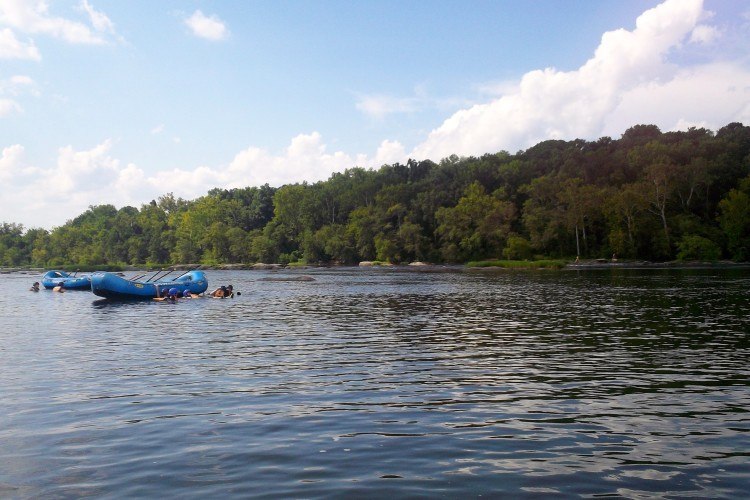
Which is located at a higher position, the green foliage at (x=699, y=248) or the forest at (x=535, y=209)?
the forest at (x=535, y=209)

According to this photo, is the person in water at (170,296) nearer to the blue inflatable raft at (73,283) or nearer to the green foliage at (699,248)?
the blue inflatable raft at (73,283)

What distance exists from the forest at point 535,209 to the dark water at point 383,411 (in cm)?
8605

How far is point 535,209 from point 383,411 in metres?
111

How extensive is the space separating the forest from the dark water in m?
86.1

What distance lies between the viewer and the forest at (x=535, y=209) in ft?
350

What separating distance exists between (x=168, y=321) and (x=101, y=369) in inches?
601

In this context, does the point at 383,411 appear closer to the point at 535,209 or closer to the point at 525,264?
the point at 525,264

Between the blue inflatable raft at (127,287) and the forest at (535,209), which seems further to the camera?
the forest at (535,209)

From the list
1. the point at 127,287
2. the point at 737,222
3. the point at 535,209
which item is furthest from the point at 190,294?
the point at 737,222

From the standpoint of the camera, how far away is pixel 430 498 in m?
8.32

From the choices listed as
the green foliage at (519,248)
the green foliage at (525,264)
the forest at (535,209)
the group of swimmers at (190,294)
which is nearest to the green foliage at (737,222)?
the forest at (535,209)

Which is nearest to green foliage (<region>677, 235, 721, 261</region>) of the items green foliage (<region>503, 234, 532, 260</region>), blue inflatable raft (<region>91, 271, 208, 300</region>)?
green foliage (<region>503, 234, 532, 260</region>)

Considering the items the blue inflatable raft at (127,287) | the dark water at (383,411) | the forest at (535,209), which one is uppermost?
the forest at (535,209)

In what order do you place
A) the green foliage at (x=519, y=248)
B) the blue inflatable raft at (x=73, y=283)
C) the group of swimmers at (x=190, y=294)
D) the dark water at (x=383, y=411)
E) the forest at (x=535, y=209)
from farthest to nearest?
the green foliage at (x=519, y=248), the forest at (x=535, y=209), the blue inflatable raft at (x=73, y=283), the group of swimmers at (x=190, y=294), the dark water at (x=383, y=411)
